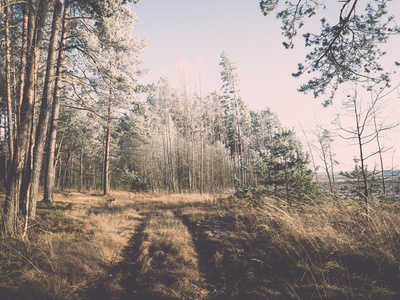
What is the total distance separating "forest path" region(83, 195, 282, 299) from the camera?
88.9 inches

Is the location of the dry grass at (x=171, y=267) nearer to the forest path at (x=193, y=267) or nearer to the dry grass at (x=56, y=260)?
the forest path at (x=193, y=267)

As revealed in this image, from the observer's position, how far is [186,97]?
49.8 feet

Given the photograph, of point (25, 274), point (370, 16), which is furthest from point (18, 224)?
point (370, 16)

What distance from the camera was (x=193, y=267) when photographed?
2.94m

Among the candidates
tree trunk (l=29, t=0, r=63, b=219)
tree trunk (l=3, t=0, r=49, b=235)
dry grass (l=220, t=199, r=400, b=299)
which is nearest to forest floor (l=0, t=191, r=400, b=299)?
dry grass (l=220, t=199, r=400, b=299)

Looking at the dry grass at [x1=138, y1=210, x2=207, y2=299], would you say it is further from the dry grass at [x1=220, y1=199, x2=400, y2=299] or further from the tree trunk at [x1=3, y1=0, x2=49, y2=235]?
the tree trunk at [x1=3, y1=0, x2=49, y2=235]

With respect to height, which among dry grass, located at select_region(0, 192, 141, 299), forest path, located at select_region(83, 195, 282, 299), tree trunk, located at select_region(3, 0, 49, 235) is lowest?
forest path, located at select_region(83, 195, 282, 299)

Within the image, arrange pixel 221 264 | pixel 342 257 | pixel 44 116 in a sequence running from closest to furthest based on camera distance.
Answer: pixel 342 257 < pixel 221 264 < pixel 44 116

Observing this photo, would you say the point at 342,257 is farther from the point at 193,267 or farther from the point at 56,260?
the point at 56,260

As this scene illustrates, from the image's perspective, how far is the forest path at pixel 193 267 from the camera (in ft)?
7.41

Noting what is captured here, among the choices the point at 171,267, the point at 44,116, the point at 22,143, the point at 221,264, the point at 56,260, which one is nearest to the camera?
the point at 56,260

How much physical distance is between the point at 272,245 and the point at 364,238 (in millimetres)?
1499

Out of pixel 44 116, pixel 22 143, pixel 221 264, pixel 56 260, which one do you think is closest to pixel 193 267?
pixel 221 264

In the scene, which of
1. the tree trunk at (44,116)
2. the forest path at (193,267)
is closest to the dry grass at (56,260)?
the forest path at (193,267)
